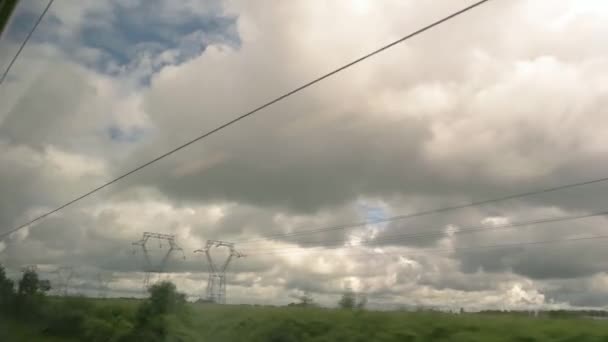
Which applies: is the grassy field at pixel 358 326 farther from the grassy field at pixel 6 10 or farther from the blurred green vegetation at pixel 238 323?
→ the grassy field at pixel 6 10

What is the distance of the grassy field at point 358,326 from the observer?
277 inches

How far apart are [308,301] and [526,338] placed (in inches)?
214

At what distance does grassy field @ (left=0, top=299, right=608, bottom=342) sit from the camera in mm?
7043

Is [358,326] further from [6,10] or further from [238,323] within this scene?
[6,10]

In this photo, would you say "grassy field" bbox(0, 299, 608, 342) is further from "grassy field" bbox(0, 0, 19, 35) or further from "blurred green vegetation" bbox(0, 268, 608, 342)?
"grassy field" bbox(0, 0, 19, 35)

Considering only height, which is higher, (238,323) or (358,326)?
(358,326)

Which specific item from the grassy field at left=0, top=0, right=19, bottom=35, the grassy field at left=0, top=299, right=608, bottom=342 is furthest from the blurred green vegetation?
the grassy field at left=0, top=0, right=19, bottom=35

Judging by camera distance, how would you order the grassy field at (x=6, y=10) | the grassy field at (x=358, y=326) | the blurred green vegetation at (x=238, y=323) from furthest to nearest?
the grassy field at (x=6, y=10) < the blurred green vegetation at (x=238, y=323) < the grassy field at (x=358, y=326)

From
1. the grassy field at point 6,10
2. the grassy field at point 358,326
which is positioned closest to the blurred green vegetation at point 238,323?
the grassy field at point 358,326

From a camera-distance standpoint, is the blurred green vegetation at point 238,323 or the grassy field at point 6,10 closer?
the blurred green vegetation at point 238,323

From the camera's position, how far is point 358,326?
32.0 feet

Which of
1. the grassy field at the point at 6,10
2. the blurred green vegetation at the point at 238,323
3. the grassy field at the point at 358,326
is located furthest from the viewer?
the grassy field at the point at 6,10

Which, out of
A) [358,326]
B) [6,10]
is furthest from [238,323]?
[6,10]

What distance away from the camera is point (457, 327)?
8102 mm
